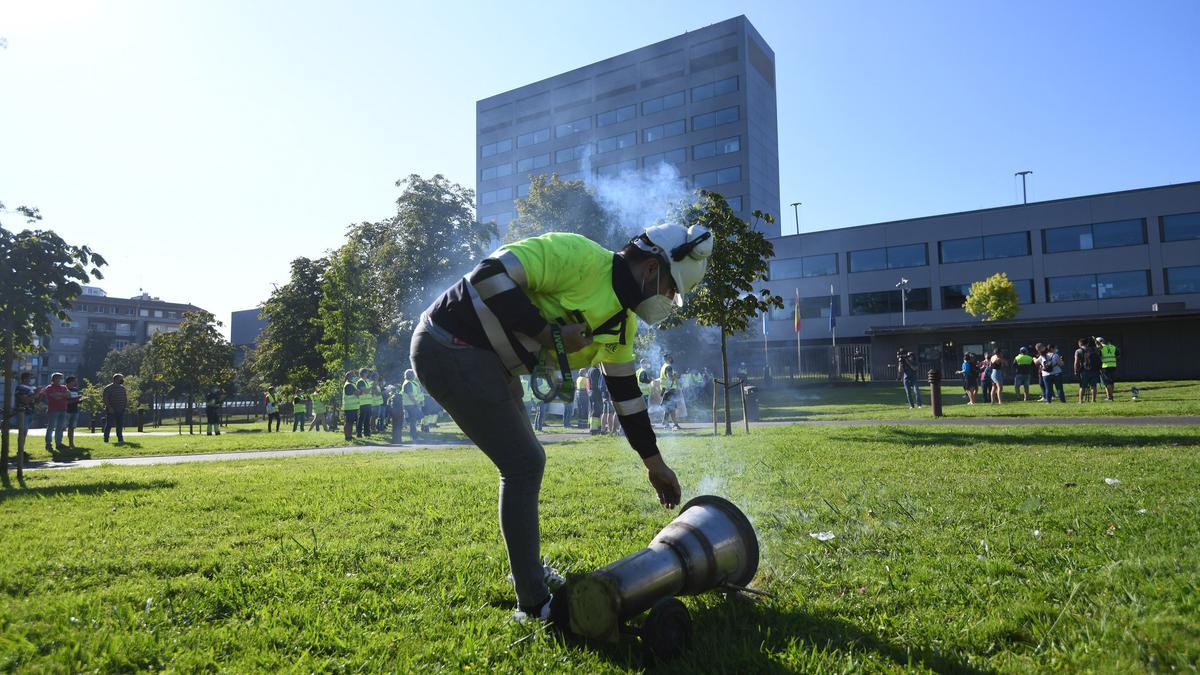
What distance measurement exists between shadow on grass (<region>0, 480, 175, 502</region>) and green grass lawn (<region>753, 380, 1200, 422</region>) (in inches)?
613

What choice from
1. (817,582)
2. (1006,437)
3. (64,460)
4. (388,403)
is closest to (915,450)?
(1006,437)

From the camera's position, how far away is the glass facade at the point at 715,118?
6322 centimetres

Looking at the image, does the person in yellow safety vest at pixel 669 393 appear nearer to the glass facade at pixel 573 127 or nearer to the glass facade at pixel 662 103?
the glass facade at pixel 662 103

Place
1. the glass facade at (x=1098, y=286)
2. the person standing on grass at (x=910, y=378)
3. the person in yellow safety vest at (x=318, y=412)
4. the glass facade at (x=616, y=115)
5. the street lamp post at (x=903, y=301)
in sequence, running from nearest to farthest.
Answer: the person standing on grass at (x=910, y=378) → the person in yellow safety vest at (x=318, y=412) → the glass facade at (x=1098, y=286) → the street lamp post at (x=903, y=301) → the glass facade at (x=616, y=115)

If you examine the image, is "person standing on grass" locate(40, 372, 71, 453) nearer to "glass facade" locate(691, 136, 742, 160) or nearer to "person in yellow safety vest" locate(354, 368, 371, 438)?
"person in yellow safety vest" locate(354, 368, 371, 438)

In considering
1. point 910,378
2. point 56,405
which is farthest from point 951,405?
point 56,405

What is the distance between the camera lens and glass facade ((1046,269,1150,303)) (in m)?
42.3

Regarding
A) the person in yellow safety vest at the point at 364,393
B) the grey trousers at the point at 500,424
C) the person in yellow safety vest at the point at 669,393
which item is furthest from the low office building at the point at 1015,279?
the grey trousers at the point at 500,424

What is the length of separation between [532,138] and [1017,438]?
70.9 m

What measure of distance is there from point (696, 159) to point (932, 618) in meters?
65.6

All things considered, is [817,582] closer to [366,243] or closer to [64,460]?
[64,460]

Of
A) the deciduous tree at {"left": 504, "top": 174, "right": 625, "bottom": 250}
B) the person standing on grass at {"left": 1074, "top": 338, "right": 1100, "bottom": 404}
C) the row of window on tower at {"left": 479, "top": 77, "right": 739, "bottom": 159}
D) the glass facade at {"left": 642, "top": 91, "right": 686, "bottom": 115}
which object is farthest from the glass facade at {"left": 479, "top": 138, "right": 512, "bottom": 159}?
the person standing on grass at {"left": 1074, "top": 338, "right": 1100, "bottom": 404}

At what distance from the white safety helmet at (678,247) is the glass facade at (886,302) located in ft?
162

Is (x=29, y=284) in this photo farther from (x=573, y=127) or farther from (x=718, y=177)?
(x=573, y=127)
